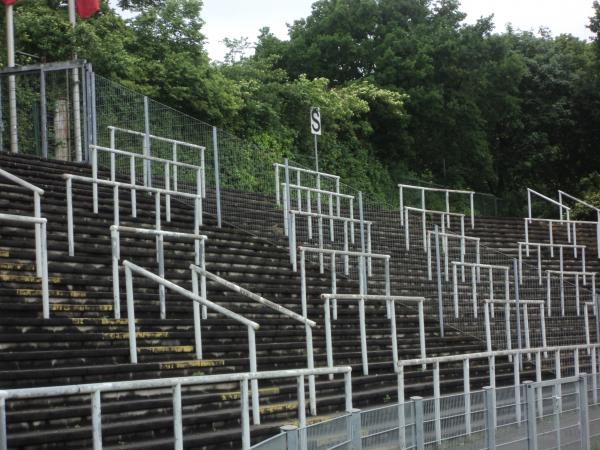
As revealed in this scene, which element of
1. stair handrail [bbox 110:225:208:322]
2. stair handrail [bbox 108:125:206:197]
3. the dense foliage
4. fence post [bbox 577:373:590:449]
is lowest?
fence post [bbox 577:373:590:449]

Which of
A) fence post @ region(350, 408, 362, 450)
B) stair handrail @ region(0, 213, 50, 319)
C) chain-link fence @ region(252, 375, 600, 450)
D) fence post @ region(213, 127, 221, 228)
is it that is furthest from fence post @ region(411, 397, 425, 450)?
fence post @ region(213, 127, 221, 228)

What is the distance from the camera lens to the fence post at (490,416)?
9.91 m

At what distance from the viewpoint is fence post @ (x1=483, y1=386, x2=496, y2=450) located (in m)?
9.91

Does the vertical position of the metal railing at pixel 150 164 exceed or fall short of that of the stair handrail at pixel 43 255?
it exceeds it

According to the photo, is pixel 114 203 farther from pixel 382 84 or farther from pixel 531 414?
pixel 382 84

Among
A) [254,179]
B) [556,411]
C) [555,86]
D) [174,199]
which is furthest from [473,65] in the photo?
[556,411]

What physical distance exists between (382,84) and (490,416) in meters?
26.9

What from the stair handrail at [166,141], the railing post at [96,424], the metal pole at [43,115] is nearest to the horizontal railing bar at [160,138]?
the stair handrail at [166,141]

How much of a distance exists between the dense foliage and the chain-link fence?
1496 centimetres

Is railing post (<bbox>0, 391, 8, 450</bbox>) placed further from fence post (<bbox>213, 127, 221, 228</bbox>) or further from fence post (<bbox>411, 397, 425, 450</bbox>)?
fence post (<bbox>213, 127, 221, 228</bbox>)

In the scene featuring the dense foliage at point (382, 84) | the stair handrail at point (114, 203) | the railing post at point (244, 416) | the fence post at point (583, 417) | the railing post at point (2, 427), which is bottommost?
the fence post at point (583, 417)

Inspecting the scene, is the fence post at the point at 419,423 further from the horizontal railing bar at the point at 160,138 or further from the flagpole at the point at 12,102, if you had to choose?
the flagpole at the point at 12,102

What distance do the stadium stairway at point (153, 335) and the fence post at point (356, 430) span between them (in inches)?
82.1

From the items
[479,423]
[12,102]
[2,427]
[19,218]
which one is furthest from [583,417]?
[12,102]
